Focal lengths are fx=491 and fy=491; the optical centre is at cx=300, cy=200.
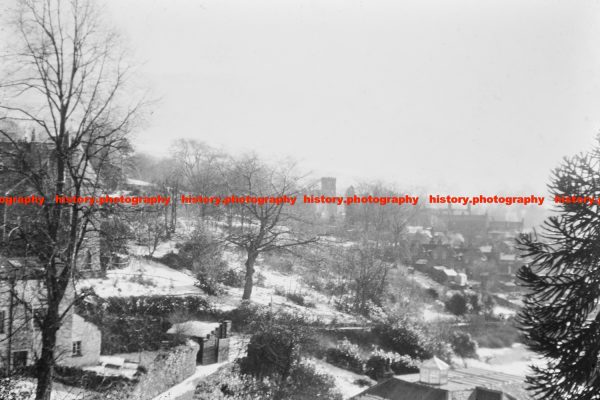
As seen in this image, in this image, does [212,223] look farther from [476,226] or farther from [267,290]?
[476,226]

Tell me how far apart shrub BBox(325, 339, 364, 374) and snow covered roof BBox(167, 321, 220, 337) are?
7698 mm

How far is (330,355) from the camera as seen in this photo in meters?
29.0

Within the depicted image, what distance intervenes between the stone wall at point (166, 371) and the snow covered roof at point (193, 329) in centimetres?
109

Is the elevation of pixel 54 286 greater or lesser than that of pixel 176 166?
lesser

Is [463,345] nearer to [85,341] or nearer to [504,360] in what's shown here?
[504,360]

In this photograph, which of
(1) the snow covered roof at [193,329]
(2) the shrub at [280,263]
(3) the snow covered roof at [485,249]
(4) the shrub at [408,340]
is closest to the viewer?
(1) the snow covered roof at [193,329]

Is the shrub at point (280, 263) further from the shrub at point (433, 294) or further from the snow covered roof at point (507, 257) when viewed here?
the snow covered roof at point (507, 257)

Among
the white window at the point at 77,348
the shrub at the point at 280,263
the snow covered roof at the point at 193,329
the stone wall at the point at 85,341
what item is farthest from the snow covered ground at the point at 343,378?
the shrub at the point at 280,263

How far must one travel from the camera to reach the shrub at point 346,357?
28.7m

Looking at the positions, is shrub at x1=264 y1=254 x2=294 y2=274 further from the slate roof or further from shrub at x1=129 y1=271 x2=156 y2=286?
the slate roof

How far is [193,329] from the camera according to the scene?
80.5 ft

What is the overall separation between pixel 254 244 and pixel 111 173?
2293cm

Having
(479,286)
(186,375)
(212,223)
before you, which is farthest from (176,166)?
(186,375)

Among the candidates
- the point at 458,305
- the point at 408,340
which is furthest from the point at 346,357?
the point at 458,305
